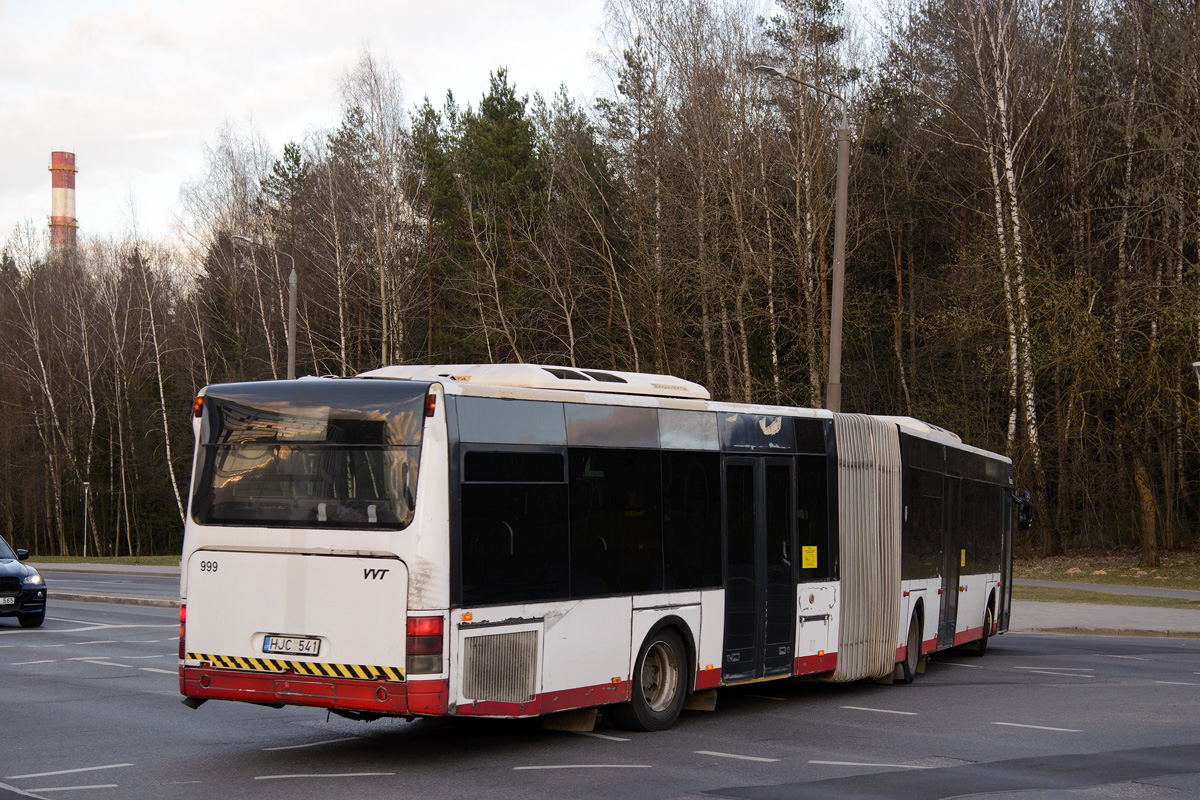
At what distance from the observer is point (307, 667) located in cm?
879

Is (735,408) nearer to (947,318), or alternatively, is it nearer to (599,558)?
(599,558)

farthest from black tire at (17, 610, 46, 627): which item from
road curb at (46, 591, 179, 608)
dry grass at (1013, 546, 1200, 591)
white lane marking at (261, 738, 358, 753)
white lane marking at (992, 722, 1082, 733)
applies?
dry grass at (1013, 546, 1200, 591)

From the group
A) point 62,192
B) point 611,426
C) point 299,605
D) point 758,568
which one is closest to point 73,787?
point 299,605

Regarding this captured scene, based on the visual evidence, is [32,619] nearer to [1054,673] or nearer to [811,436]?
[811,436]

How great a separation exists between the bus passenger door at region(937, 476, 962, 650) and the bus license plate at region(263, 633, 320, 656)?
954cm

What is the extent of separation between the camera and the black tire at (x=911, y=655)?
48.1 ft

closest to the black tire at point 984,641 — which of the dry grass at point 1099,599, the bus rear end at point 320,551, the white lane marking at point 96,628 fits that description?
the dry grass at point 1099,599

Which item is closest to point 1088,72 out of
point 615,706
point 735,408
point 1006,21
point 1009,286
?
point 1006,21

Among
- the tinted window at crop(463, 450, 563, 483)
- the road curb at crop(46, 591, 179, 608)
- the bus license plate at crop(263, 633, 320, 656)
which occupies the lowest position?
the road curb at crop(46, 591, 179, 608)

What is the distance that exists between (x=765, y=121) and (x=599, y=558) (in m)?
30.6

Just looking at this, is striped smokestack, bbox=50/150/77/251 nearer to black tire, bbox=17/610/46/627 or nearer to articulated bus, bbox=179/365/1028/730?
black tire, bbox=17/610/46/627

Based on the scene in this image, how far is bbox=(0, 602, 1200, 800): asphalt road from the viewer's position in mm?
8320

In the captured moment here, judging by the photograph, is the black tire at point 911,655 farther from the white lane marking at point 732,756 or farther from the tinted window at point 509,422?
the tinted window at point 509,422

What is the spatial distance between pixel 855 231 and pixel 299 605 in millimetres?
32315
